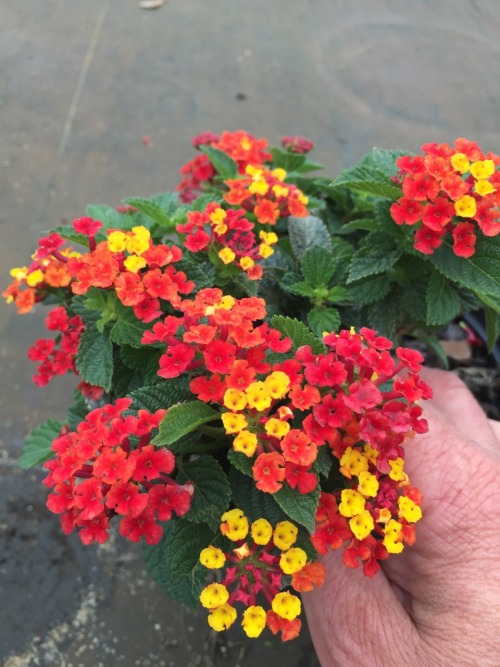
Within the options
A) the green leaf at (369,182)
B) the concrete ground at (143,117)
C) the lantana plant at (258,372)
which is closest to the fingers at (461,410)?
the lantana plant at (258,372)

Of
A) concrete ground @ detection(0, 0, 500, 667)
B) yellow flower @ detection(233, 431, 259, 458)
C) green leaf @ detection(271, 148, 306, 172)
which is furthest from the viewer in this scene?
concrete ground @ detection(0, 0, 500, 667)

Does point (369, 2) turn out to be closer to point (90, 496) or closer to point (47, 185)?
point (47, 185)

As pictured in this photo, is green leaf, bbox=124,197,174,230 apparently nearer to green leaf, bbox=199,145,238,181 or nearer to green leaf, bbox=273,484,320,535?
green leaf, bbox=199,145,238,181

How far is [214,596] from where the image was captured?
764 millimetres

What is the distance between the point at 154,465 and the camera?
0.77 m

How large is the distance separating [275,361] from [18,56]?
295 centimetres

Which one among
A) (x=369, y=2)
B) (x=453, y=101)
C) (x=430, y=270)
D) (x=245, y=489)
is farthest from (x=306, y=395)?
(x=369, y=2)

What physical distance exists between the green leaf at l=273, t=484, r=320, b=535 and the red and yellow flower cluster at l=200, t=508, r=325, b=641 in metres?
0.07

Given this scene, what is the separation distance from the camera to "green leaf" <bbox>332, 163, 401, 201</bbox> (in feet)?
3.23

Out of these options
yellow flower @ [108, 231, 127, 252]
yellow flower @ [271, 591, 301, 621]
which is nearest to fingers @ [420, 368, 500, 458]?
yellow flower @ [271, 591, 301, 621]

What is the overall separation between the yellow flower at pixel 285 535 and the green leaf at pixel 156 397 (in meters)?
0.22

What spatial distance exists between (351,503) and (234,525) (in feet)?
0.52

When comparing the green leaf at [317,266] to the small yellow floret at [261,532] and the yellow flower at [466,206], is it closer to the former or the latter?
the yellow flower at [466,206]

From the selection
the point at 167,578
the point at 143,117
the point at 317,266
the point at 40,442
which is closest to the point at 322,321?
the point at 317,266
